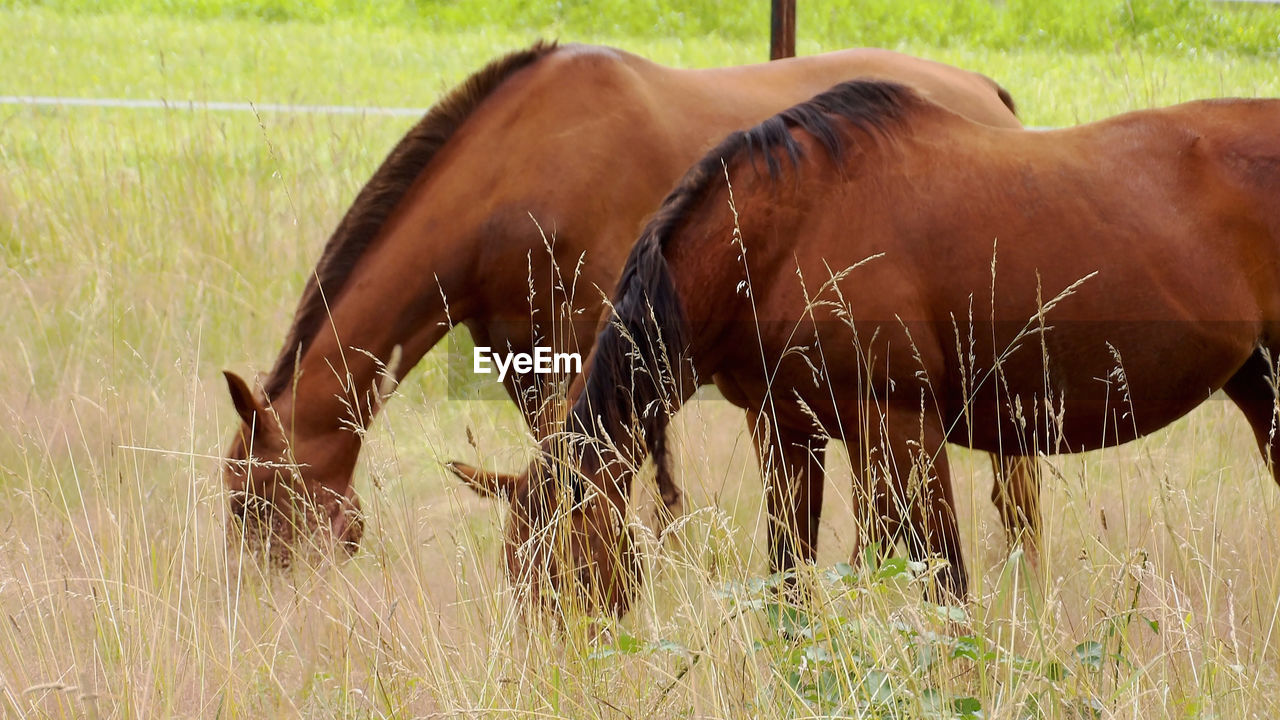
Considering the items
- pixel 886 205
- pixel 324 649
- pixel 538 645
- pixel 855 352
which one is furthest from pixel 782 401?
pixel 324 649

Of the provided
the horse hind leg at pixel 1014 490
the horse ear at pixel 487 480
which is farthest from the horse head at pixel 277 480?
the horse hind leg at pixel 1014 490

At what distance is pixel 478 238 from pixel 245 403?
85 cm

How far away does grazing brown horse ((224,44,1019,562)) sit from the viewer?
3725 mm

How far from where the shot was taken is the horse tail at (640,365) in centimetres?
273

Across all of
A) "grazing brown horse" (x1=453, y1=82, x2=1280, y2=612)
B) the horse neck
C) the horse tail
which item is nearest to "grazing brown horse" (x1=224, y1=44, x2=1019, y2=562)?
the horse neck

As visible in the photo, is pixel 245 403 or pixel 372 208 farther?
pixel 372 208

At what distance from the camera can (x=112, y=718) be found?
2.45 metres

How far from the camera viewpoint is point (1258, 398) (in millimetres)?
3430

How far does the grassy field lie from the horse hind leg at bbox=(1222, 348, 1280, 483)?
0.14 meters

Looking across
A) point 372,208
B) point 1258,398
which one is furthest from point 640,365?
point 1258,398

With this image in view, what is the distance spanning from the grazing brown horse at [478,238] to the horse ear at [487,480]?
0.96 meters

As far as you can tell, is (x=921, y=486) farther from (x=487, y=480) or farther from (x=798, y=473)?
(x=487, y=480)

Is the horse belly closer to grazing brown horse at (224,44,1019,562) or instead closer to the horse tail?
the horse tail

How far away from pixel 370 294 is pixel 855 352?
5.13 feet
